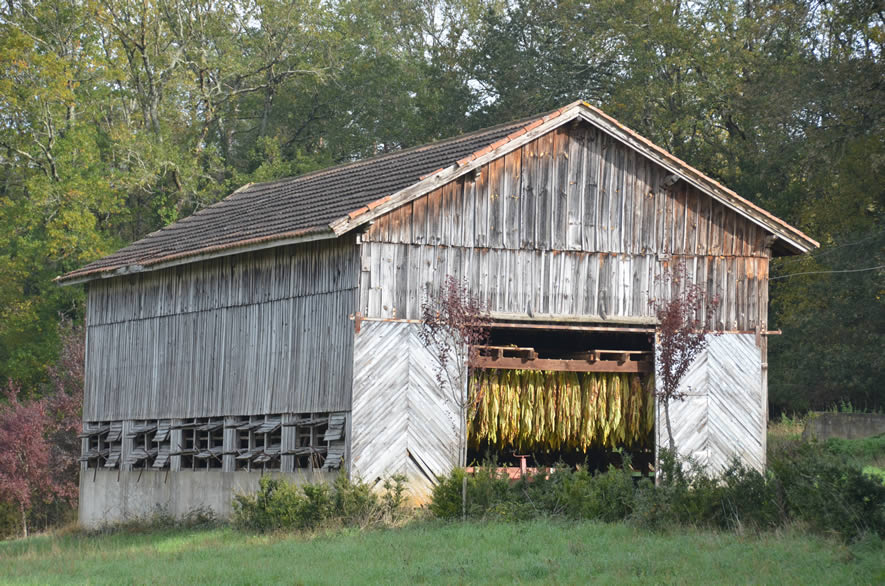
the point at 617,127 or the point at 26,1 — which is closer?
the point at 617,127

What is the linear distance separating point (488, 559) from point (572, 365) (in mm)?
9315

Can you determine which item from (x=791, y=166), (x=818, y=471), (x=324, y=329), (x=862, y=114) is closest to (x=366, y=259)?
(x=324, y=329)

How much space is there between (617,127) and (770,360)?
2168cm

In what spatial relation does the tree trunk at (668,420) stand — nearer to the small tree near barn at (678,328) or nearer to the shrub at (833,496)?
the small tree near barn at (678,328)

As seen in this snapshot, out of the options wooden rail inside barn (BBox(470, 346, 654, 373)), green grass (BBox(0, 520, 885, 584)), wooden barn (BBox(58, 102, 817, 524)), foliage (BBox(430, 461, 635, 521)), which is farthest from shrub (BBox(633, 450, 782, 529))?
wooden rail inside barn (BBox(470, 346, 654, 373))

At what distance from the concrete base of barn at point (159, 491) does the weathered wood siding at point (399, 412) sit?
108 centimetres

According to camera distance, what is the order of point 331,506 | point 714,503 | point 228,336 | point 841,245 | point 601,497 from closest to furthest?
point 714,503 → point 601,497 → point 331,506 → point 228,336 → point 841,245

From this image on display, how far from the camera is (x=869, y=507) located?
14.6 meters

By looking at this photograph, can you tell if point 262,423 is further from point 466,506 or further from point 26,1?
point 26,1

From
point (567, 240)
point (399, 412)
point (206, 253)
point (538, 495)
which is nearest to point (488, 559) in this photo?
→ point (538, 495)

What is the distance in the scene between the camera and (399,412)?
72.3ft

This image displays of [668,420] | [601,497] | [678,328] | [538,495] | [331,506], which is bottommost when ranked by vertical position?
[331,506]

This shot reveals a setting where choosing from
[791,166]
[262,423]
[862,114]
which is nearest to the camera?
[262,423]

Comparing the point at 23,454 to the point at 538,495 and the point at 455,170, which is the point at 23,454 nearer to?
the point at 455,170
